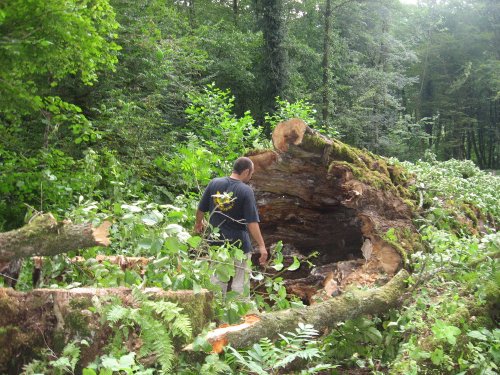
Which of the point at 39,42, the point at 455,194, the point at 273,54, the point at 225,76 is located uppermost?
the point at 273,54

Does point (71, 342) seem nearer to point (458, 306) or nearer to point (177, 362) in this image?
point (177, 362)

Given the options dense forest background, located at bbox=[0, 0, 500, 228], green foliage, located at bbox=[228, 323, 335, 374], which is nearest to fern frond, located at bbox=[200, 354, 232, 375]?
green foliage, located at bbox=[228, 323, 335, 374]

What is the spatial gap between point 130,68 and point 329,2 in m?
17.5

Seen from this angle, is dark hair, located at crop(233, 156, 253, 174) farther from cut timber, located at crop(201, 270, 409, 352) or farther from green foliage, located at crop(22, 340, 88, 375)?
green foliage, located at crop(22, 340, 88, 375)

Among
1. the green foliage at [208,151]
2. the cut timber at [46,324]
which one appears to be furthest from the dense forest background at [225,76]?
the cut timber at [46,324]

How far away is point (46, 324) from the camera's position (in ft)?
8.63

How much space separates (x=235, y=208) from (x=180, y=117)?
28.7 ft

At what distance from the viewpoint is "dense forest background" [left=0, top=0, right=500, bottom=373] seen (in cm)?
373

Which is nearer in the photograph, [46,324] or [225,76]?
[46,324]

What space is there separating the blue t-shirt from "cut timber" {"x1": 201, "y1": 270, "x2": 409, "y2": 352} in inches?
76.9

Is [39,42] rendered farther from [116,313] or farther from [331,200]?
[116,313]

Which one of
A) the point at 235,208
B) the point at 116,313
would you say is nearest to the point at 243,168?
the point at 235,208

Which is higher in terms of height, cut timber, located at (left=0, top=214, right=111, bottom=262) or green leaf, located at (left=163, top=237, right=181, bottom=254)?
A: cut timber, located at (left=0, top=214, right=111, bottom=262)

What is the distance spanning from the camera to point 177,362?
2.62 metres
